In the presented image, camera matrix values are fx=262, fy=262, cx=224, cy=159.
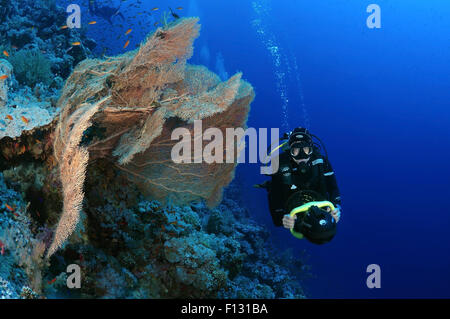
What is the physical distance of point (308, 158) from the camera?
12.9ft

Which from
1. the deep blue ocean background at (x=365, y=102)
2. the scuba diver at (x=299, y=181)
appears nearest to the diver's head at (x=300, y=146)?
the scuba diver at (x=299, y=181)

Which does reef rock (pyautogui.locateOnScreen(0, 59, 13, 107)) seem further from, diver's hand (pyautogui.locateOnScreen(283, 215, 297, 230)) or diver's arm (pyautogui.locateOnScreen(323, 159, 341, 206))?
diver's arm (pyautogui.locateOnScreen(323, 159, 341, 206))

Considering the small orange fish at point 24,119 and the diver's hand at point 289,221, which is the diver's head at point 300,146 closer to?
the diver's hand at point 289,221

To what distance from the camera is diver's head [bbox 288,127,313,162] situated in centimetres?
388

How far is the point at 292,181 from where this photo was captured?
12.6ft

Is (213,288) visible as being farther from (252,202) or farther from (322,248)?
(322,248)

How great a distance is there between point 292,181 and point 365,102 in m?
82.5

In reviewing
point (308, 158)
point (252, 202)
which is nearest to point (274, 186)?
point (308, 158)

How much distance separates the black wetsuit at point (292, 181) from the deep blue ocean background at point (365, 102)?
1391 inches

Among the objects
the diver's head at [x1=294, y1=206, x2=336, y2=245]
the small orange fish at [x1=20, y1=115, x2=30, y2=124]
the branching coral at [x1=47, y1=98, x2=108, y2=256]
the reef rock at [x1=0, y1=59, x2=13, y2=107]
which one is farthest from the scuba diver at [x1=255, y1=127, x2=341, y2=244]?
the reef rock at [x1=0, y1=59, x2=13, y2=107]

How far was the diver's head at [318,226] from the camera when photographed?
2951 millimetres

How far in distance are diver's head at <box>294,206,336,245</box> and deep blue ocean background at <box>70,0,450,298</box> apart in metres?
36.2

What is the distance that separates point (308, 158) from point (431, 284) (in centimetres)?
5362

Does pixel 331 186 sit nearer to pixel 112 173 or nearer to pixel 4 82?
pixel 112 173
